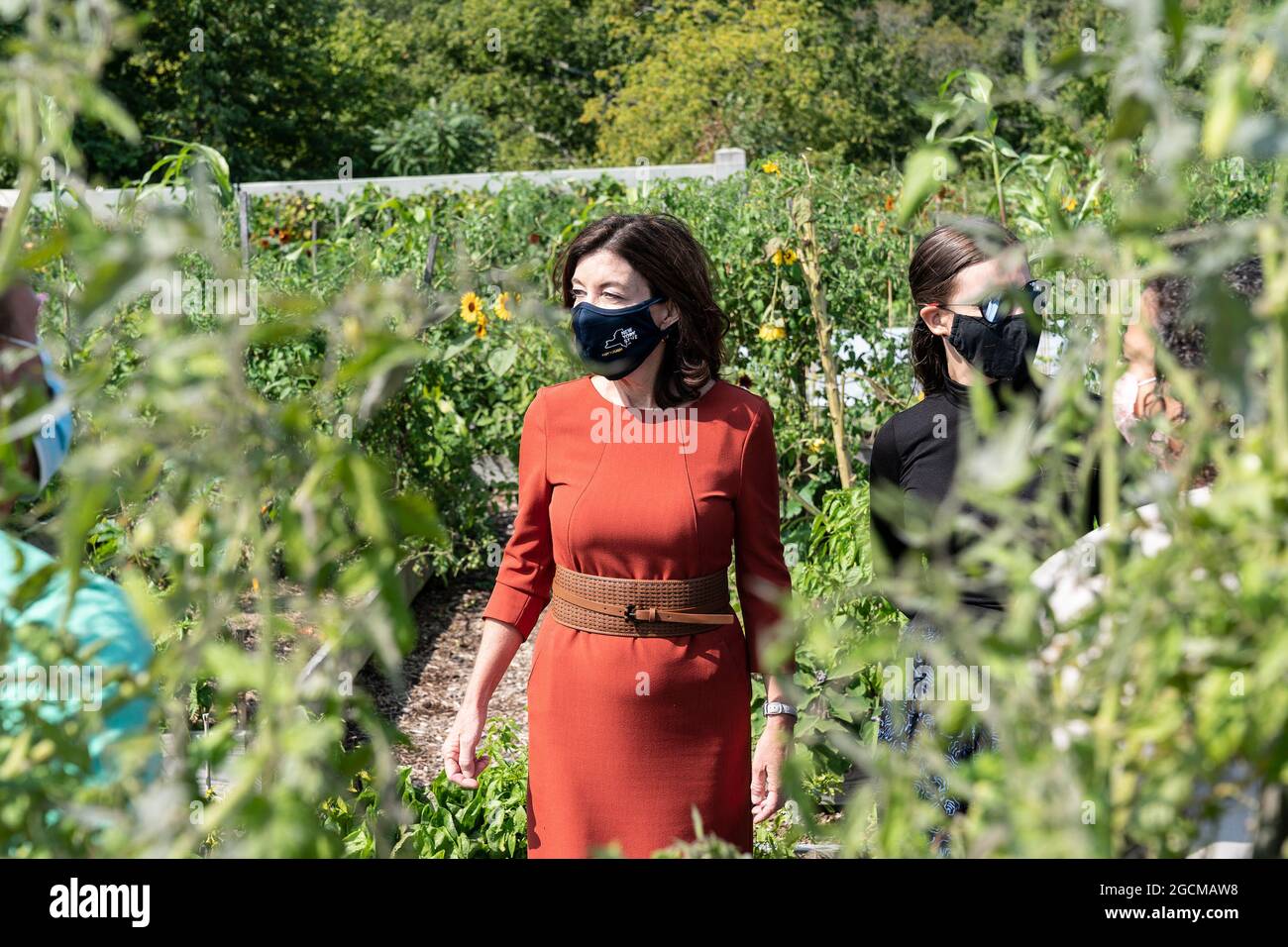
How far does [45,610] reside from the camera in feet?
3.76

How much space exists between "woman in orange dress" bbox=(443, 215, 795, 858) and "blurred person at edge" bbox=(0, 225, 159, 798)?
3.46 ft

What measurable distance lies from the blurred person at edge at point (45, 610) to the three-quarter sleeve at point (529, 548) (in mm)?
1054

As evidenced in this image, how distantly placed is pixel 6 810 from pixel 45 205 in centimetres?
1048

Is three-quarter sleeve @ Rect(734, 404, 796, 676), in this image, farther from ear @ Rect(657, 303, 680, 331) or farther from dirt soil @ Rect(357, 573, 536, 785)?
dirt soil @ Rect(357, 573, 536, 785)

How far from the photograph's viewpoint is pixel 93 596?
114 cm

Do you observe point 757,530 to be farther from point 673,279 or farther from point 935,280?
point 935,280

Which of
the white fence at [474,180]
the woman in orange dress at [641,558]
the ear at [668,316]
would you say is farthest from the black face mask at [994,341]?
the white fence at [474,180]

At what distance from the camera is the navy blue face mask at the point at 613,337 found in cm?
220

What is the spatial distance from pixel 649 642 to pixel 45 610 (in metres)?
1.18

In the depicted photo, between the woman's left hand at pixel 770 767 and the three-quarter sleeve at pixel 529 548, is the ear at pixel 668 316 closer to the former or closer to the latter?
the three-quarter sleeve at pixel 529 548

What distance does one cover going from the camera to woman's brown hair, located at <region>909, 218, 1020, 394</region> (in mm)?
2361

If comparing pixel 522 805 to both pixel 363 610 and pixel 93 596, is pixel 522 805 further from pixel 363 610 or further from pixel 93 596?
pixel 363 610

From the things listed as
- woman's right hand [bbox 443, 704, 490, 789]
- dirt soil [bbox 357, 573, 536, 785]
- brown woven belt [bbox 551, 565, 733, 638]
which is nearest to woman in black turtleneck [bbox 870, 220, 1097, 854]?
brown woven belt [bbox 551, 565, 733, 638]
